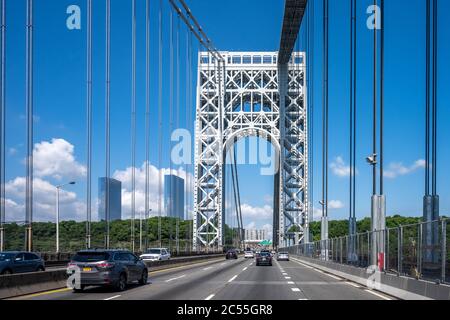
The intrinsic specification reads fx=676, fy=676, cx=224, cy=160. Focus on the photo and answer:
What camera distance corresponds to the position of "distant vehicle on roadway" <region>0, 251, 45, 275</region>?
3001 centimetres

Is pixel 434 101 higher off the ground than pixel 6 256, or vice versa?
pixel 434 101

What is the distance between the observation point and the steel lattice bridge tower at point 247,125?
319 feet

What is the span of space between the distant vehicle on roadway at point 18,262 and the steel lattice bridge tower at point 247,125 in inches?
2499

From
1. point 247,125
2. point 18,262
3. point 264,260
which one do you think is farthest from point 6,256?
point 247,125

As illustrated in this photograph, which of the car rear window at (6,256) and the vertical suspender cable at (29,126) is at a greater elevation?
the vertical suspender cable at (29,126)

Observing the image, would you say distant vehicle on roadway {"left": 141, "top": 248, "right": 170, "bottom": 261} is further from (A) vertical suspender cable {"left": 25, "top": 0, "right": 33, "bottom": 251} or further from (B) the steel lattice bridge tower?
(B) the steel lattice bridge tower

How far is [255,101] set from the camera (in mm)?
105250

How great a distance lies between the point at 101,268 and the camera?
22.7 m

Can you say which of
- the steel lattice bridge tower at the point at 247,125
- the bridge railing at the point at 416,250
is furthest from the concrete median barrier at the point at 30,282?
the steel lattice bridge tower at the point at 247,125

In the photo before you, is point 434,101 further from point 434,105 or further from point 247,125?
point 247,125

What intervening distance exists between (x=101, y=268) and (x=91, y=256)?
764 mm

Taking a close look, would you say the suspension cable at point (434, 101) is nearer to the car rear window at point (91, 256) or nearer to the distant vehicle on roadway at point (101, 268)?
the distant vehicle on roadway at point (101, 268)
